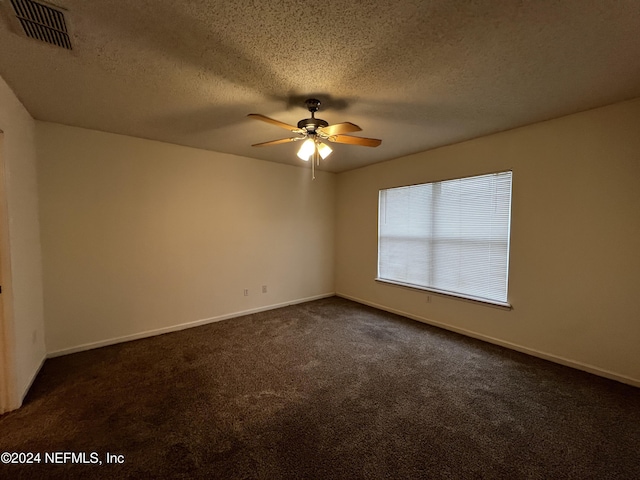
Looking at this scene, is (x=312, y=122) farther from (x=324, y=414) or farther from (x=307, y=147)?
(x=324, y=414)

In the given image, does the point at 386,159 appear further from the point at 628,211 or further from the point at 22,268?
the point at 22,268

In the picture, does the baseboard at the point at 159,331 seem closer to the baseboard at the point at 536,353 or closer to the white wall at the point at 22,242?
the white wall at the point at 22,242

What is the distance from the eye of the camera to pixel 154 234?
334 centimetres

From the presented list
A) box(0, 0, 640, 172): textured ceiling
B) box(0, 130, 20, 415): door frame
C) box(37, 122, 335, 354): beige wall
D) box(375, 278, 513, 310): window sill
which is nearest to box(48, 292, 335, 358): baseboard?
box(37, 122, 335, 354): beige wall

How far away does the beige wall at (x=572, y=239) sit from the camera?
2299 millimetres

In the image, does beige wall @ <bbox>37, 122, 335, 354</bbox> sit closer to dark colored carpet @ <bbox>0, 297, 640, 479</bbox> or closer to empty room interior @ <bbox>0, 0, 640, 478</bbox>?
empty room interior @ <bbox>0, 0, 640, 478</bbox>

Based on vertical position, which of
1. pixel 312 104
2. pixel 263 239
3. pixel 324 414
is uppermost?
pixel 312 104

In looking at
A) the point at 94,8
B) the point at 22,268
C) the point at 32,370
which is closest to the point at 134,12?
the point at 94,8

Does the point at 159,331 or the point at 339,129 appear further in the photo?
the point at 159,331

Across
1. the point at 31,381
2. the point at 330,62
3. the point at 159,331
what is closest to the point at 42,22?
the point at 330,62

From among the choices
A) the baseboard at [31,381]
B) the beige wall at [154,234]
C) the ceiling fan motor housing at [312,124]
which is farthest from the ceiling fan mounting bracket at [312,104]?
the baseboard at [31,381]

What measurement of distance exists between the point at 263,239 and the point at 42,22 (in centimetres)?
317

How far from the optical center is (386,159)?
13.9ft

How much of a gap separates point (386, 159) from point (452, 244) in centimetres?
168
